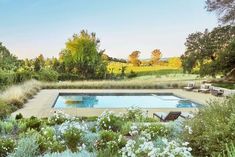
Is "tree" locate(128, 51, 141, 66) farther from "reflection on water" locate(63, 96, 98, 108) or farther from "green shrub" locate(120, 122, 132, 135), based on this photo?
"green shrub" locate(120, 122, 132, 135)

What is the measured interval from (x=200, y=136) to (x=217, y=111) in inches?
19.4

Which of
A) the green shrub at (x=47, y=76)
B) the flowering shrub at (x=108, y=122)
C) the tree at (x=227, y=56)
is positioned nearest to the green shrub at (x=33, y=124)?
the flowering shrub at (x=108, y=122)

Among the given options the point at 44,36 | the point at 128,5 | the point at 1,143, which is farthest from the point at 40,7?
the point at 1,143

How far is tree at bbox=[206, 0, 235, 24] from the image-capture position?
69.9 ft

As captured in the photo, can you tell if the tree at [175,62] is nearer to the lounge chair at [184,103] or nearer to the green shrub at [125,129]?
the lounge chair at [184,103]

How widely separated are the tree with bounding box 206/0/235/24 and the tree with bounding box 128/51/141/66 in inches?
791

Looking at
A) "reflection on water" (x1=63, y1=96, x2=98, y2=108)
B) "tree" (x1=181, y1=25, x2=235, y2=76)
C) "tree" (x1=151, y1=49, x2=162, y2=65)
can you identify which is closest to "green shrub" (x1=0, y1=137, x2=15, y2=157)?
"reflection on water" (x1=63, y1=96, x2=98, y2=108)

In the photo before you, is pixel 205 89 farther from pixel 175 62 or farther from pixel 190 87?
pixel 175 62

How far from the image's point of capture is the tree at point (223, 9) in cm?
2130

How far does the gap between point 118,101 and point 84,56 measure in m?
13.8

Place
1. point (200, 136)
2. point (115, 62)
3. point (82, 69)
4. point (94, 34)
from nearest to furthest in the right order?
Result: 1. point (200, 136)
2. point (82, 69)
3. point (94, 34)
4. point (115, 62)

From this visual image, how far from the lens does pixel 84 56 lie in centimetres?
3153

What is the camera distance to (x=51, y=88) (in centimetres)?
2186

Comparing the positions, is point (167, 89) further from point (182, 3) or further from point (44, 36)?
point (44, 36)
